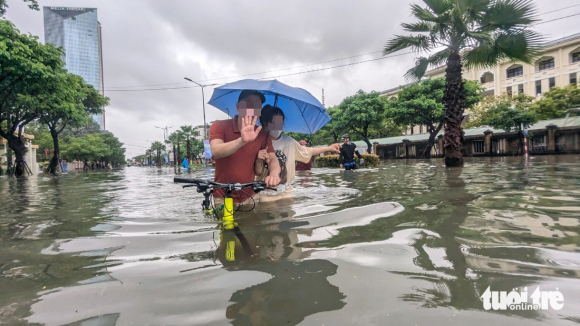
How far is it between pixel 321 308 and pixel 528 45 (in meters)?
11.9

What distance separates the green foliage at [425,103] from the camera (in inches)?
1107

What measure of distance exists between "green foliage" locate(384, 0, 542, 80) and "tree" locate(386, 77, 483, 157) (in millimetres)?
16939

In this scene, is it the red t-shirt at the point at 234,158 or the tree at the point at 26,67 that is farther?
the tree at the point at 26,67

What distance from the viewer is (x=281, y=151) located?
4.20 metres

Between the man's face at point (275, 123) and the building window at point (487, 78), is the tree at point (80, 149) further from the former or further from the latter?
the building window at point (487, 78)

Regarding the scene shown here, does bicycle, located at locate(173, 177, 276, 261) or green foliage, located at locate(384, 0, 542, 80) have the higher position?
green foliage, located at locate(384, 0, 542, 80)

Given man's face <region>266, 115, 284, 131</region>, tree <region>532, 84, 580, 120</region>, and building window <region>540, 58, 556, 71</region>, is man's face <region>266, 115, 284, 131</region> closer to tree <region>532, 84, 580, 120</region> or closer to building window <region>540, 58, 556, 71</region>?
tree <region>532, 84, 580, 120</region>

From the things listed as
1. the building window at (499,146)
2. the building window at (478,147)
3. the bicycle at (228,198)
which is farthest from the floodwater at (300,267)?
the building window at (478,147)

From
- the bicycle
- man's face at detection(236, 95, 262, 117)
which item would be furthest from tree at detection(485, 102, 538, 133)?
the bicycle

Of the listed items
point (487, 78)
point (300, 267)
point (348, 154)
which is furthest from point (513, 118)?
point (300, 267)

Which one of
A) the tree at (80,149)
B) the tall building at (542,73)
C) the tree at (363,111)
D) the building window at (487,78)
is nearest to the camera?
the tree at (363,111)

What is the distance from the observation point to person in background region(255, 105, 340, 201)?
3.68m

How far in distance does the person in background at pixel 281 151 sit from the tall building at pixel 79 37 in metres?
76.8

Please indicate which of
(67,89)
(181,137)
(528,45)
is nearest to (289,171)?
(528,45)
